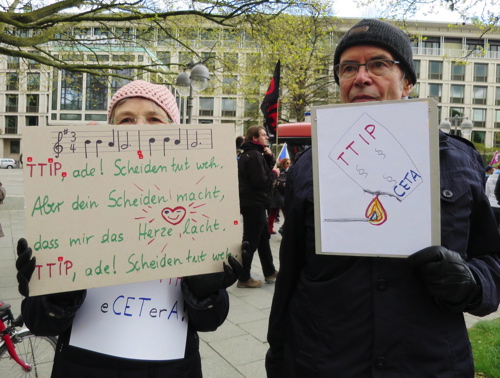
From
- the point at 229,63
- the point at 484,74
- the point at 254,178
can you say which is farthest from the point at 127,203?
the point at 484,74

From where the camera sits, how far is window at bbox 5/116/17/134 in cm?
5688

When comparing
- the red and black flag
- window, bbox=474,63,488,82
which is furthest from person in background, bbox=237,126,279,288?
window, bbox=474,63,488,82

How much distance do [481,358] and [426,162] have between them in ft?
9.68

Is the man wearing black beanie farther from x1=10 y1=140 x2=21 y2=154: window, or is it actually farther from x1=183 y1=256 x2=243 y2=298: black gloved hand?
x1=10 y1=140 x2=21 y2=154: window

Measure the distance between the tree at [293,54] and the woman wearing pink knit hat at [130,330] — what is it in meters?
8.88

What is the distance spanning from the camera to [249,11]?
30.2ft

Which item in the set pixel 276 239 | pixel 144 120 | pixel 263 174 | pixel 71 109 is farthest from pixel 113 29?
pixel 71 109

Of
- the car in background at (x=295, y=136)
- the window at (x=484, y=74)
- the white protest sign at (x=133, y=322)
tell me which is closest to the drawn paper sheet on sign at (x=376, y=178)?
the white protest sign at (x=133, y=322)

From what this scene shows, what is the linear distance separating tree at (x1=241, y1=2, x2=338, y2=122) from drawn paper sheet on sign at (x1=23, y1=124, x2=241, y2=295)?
28.6ft

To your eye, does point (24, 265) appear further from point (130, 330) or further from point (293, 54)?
point (293, 54)

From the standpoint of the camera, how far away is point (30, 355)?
9.72 ft

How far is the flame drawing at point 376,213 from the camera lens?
1.26 metres

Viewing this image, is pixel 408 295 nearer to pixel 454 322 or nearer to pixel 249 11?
pixel 454 322
